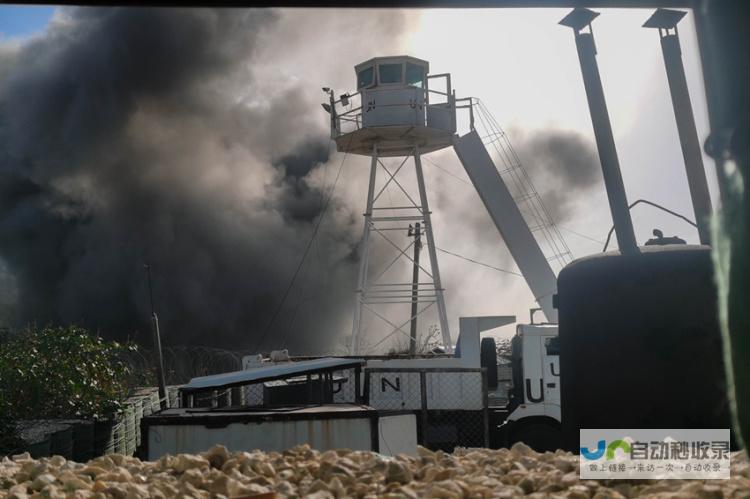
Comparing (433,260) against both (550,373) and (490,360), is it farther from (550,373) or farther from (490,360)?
(550,373)

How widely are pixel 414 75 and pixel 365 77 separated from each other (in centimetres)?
139

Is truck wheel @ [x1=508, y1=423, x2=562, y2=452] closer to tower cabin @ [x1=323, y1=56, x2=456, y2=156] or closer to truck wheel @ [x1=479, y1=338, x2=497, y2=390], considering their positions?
truck wheel @ [x1=479, y1=338, x2=497, y2=390]

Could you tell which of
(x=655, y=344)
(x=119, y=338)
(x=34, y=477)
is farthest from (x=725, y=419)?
(x=119, y=338)

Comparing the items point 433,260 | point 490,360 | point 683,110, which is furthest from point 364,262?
point 683,110

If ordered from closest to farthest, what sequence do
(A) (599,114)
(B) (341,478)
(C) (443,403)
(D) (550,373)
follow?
(B) (341,478) → (A) (599,114) → (D) (550,373) → (C) (443,403)

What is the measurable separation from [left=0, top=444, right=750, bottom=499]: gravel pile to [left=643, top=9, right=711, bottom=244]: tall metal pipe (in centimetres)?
265

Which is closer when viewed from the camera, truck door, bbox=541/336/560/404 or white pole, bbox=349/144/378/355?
truck door, bbox=541/336/560/404

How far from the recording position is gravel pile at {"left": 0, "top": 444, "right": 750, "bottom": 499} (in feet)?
13.5

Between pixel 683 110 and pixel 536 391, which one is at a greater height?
pixel 683 110

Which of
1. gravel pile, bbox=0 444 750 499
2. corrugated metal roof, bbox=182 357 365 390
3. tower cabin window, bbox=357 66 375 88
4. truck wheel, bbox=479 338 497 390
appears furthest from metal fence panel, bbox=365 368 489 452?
tower cabin window, bbox=357 66 375 88

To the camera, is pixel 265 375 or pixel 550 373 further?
pixel 550 373

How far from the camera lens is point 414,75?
25.5m

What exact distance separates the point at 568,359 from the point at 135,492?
9.34ft

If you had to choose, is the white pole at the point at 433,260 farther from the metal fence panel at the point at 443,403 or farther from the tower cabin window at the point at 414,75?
the metal fence panel at the point at 443,403
